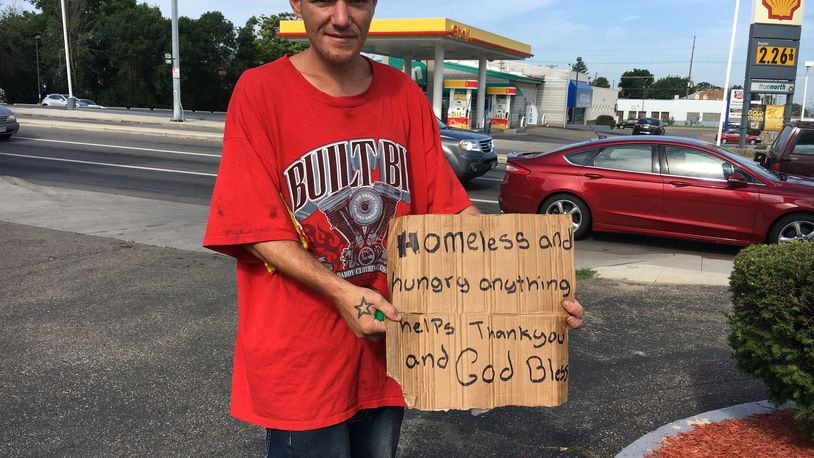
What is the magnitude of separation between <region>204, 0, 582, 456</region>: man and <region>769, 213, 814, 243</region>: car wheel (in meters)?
7.72

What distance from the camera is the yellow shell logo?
21.8 metres

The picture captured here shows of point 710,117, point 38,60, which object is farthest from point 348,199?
point 710,117

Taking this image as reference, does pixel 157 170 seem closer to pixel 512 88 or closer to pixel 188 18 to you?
pixel 512 88

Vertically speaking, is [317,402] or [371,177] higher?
[371,177]

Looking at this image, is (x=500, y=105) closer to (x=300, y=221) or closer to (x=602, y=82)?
(x=300, y=221)

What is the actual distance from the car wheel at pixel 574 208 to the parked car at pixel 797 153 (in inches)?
158

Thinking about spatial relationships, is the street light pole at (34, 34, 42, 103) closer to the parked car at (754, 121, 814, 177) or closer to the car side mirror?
the parked car at (754, 121, 814, 177)

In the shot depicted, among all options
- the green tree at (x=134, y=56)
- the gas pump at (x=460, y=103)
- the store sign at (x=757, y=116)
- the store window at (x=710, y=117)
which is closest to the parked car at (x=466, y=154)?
the store sign at (x=757, y=116)

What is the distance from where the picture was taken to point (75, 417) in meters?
3.48

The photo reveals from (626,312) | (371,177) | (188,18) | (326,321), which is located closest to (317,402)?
(326,321)

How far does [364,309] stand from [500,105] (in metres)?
40.8

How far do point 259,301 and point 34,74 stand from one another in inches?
2659

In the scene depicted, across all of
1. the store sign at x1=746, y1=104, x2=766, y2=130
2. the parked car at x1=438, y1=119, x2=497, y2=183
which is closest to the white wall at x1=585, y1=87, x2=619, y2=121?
the store sign at x1=746, y1=104, x2=766, y2=130

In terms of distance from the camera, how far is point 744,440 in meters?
3.06
